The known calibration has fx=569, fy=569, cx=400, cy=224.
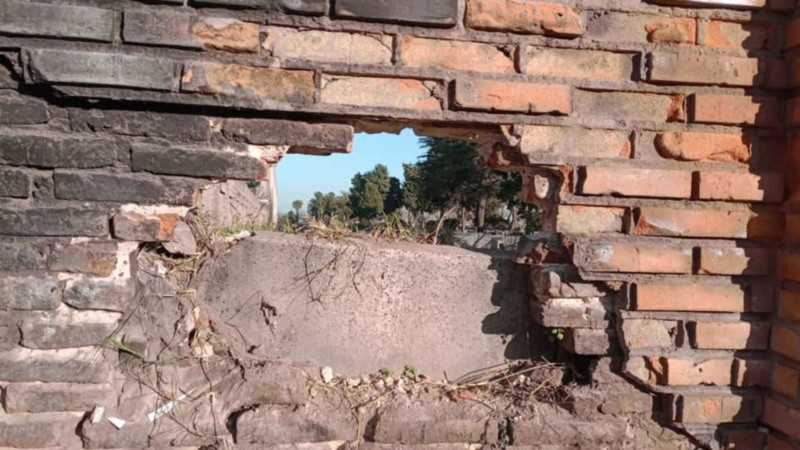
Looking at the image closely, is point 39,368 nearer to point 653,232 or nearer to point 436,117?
point 436,117

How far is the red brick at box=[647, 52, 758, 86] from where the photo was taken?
2186 millimetres

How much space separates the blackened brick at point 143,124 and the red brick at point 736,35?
1948mm

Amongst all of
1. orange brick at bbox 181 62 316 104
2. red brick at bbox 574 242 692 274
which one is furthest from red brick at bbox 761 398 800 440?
orange brick at bbox 181 62 316 104

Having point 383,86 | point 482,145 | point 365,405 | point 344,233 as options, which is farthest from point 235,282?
point 482,145

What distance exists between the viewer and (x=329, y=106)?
205 cm

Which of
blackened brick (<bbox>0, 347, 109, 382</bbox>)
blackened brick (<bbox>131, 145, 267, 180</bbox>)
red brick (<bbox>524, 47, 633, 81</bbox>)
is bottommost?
blackened brick (<bbox>0, 347, 109, 382</bbox>)

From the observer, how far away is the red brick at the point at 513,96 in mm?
2096

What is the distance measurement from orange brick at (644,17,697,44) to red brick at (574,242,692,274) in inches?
31.7

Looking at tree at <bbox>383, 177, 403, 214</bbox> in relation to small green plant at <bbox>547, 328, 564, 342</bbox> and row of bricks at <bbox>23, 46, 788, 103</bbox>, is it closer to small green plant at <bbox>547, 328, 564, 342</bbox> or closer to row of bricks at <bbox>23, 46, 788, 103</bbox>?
small green plant at <bbox>547, 328, 564, 342</bbox>

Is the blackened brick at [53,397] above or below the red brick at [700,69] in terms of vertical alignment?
below

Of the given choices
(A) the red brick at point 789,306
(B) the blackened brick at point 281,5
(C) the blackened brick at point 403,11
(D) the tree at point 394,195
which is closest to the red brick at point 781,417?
(A) the red brick at point 789,306

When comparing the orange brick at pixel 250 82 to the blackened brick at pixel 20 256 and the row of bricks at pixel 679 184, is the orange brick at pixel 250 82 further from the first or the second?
the row of bricks at pixel 679 184

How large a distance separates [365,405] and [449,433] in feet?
1.13

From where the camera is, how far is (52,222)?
193 centimetres
